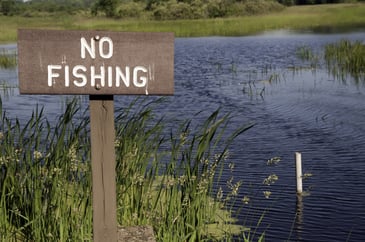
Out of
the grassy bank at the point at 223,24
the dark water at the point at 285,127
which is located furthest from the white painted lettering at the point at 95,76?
the grassy bank at the point at 223,24

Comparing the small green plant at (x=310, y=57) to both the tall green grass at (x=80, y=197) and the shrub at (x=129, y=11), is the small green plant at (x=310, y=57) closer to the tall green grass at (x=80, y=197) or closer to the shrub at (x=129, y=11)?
the tall green grass at (x=80, y=197)

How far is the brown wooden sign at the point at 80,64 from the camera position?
3.66 metres

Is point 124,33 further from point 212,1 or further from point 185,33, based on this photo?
point 212,1

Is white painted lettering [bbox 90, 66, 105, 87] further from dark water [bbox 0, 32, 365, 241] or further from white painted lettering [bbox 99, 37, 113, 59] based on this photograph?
dark water [bbox 0, 32, 365, 241]

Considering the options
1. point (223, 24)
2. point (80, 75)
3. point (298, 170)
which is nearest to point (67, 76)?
point (80, 75)

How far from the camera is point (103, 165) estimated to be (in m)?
3.92

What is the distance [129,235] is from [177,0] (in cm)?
6516

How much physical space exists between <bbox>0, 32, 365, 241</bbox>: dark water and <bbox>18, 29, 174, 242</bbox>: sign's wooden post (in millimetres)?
2190

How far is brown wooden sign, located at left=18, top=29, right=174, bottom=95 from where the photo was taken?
12.0 ft

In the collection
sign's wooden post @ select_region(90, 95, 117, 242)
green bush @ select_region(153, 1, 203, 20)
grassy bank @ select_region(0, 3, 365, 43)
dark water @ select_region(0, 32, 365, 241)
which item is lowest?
dark water @ select_region(0, 32, 365, 241)

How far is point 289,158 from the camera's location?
1032 centimetres

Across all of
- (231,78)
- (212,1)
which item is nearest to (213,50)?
(231,78)

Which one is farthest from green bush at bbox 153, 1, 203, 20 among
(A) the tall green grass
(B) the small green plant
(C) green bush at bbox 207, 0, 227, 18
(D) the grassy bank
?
(A) the tall green grass

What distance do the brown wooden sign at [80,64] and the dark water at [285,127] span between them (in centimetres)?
227
